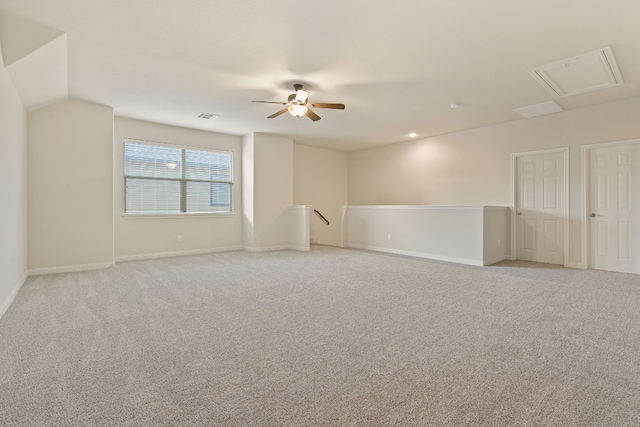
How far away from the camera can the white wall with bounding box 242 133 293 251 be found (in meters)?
7.19

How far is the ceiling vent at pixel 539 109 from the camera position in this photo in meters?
5.10

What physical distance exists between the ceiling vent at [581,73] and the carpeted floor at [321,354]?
267 cm

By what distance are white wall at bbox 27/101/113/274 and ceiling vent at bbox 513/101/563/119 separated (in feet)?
22.9

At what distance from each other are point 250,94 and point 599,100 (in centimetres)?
538

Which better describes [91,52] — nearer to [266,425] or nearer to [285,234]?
[266,425]

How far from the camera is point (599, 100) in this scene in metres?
4.91

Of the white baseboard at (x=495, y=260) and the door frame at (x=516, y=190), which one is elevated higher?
the door frame at (x=516, y=190)

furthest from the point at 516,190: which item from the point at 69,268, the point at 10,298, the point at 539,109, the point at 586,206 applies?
the point at 69,268

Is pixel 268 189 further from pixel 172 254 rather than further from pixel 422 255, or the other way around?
pixel 422 255

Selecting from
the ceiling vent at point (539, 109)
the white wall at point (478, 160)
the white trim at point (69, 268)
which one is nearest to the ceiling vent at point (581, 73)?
the ceiling vent at point (539, 109)

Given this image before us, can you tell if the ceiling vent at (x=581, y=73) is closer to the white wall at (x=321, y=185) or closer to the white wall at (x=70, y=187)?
the white wall at (x=321, y=185)

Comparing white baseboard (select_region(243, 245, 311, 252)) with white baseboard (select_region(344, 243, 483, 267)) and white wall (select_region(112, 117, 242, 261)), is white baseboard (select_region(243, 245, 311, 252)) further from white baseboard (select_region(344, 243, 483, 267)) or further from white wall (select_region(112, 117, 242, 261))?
white baseboard (select_region(344, 243, 483, 267))

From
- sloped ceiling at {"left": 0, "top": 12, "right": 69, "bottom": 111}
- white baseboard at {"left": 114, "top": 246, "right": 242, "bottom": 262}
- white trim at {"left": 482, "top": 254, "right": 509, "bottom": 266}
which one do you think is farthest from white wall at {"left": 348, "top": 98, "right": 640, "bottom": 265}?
sloped ceiling at {"left": 0, "top": 12, "right": 69, "bottom": 111}

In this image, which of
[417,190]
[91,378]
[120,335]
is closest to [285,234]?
[417,190]
